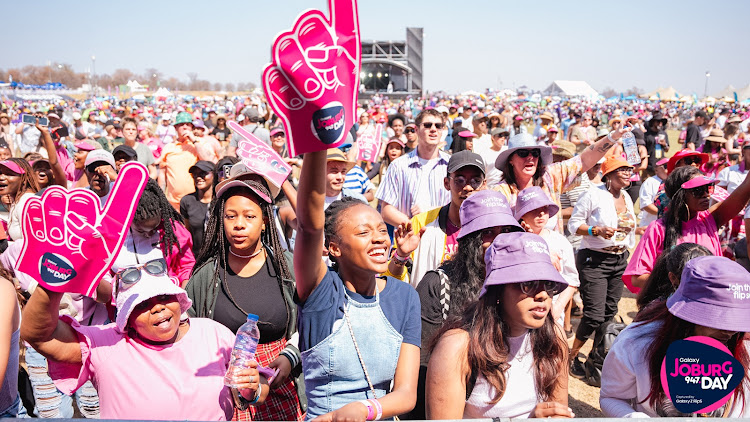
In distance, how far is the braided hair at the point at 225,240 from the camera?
9.75 feet

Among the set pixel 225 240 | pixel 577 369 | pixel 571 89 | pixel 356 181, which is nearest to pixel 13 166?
pixel 225 240

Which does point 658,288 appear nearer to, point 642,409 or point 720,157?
point 642,409

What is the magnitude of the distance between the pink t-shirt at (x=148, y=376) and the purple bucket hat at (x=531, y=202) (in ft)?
6.36

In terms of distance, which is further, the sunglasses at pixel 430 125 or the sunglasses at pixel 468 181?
the sunglasses at pixel 430 125

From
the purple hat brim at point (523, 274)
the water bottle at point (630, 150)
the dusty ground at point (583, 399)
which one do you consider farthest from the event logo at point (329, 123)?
the water bottle at point (630, 150)

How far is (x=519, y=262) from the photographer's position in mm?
2148

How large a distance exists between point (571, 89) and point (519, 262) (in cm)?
7255

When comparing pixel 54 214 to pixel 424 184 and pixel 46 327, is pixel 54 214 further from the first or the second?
pixel 424 184

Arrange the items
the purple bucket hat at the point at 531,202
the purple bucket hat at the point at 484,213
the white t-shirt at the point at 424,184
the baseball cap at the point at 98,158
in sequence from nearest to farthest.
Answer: the purple bucket hat at the point at 484,213
the purple bucket hat at the point at 531,202
the baseball cap at the point at 98,158
the white t-shirt at the point at 424,184

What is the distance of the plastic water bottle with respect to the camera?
2.12m

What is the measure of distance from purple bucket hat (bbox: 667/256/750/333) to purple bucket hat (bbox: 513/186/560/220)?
1253mm

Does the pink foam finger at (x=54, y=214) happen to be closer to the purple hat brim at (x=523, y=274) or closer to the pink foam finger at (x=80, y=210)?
the pink foam finger at (x=80, y=210)

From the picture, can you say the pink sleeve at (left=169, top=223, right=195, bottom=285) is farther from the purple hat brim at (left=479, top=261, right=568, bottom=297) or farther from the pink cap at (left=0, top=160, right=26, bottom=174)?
the purple hat brim at (left=479, top=261, right=568, bottom=297)

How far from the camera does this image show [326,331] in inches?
83.2
